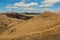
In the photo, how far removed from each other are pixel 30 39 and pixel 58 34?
2929 mm

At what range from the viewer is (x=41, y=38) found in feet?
56.2

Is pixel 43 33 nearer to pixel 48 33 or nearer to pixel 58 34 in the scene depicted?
pixel 48 33

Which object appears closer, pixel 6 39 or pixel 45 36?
pixel 45 36

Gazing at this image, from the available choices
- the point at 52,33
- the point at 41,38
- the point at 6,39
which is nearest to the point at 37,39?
the point at 41,38

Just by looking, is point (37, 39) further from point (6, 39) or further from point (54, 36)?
point (6, 39)

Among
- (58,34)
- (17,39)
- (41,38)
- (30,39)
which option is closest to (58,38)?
(58,34)

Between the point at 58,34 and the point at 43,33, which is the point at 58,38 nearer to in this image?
the point at 58,34

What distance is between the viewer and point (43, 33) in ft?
58.6

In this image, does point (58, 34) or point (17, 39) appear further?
point (17, 39)

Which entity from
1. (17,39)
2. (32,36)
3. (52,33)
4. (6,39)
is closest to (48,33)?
(52,33)

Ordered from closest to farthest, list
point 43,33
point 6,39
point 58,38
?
point 58,38
point 43,33
point 6,39

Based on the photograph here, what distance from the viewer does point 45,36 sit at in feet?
56.5

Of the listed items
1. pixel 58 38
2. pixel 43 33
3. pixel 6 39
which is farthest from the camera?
pixel 6 39

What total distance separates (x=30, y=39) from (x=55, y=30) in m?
2.80
